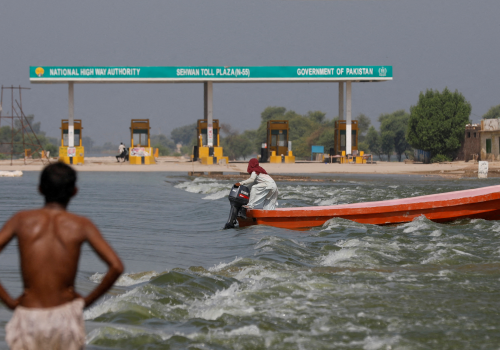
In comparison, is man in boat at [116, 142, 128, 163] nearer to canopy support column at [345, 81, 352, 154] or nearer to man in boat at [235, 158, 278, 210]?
canopy support column at [345, 81, 352, 154]

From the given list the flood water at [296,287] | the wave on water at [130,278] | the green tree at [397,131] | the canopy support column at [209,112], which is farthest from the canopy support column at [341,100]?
the green tree at [397,131]

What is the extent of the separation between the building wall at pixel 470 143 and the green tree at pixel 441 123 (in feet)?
1.33

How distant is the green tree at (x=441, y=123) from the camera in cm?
4669

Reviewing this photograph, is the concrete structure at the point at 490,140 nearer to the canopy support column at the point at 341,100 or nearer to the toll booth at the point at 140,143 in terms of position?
the canopy support column at the point at 341,100

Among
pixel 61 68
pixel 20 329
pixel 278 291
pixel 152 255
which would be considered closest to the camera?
pixel 20 329

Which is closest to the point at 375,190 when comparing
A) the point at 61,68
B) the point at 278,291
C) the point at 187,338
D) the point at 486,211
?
the point at 486,211

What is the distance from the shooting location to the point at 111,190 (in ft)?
75.2

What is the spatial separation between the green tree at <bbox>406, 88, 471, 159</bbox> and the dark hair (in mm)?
46000

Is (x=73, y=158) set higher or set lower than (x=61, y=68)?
lower

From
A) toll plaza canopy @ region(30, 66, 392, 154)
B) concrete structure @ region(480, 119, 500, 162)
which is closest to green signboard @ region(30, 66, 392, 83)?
toll plaza canopy @ region(30, 66, 392, 154)

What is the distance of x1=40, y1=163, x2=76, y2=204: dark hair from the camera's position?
298cm

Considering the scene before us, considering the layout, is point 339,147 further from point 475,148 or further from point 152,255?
point 152,255

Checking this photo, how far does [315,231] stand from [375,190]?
9414 millimetres

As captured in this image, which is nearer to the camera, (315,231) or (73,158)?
(315,231)
